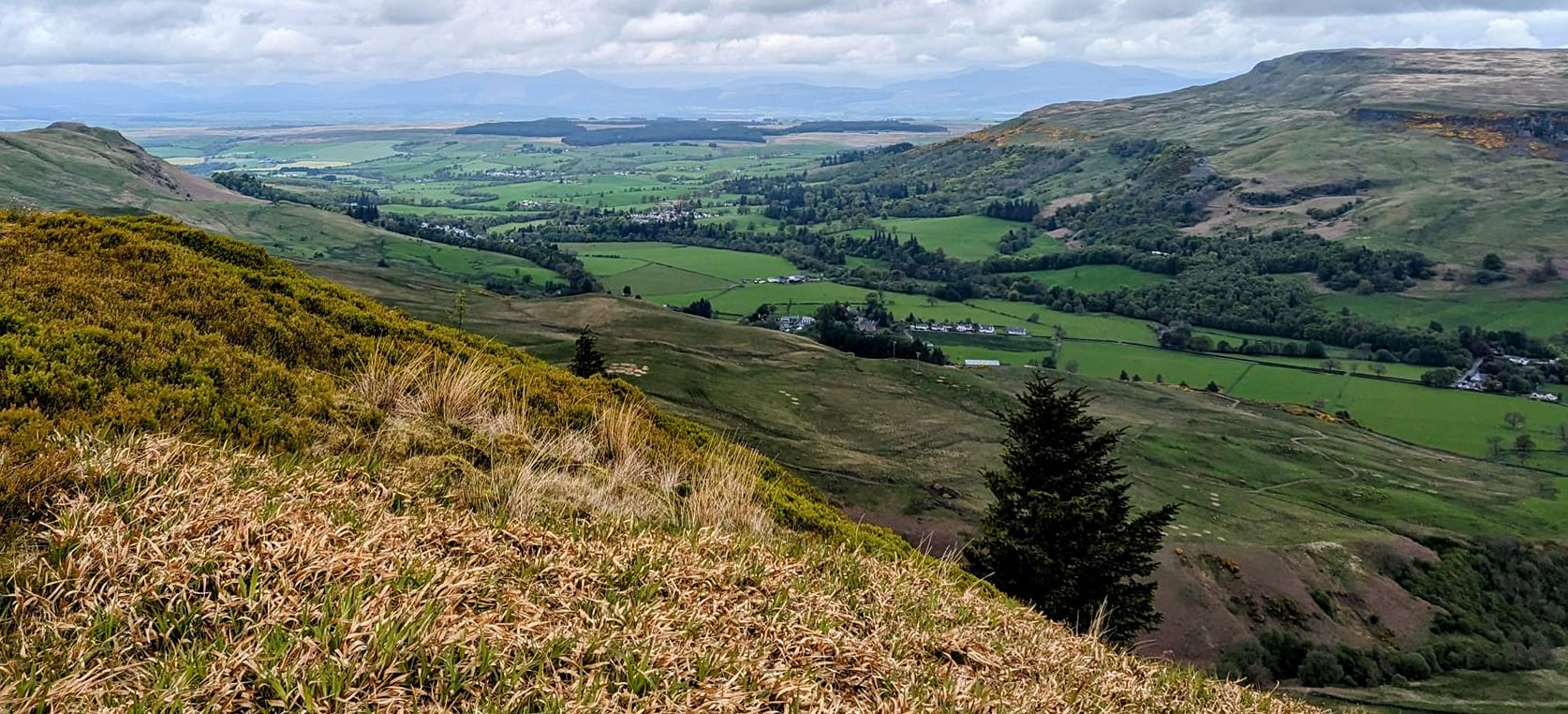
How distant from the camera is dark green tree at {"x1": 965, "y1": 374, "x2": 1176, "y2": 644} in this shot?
22359 mm

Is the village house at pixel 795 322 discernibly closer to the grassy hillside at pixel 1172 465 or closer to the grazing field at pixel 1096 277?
the grassy hillside at pixel 1172 465

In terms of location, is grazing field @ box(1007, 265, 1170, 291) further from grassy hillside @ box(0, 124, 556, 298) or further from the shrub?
the shrub

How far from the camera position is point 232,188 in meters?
190

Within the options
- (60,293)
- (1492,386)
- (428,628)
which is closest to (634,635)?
(428,628)

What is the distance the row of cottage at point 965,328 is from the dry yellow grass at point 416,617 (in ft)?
392

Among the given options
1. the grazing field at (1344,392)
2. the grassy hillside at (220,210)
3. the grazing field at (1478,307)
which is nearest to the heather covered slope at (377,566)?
the grazing field at (1344,392)

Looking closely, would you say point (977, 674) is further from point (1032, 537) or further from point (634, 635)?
point (1032, 537)

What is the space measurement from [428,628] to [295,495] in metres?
2.16

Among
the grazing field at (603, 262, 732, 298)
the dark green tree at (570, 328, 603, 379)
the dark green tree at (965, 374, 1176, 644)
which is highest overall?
the dark green tree at (570, 328, 603, 379)

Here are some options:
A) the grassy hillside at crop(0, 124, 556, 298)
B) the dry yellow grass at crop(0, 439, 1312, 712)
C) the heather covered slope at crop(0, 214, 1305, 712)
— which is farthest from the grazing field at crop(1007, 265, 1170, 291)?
the dry yellow grass at crop(0, 439, 1312, 712)

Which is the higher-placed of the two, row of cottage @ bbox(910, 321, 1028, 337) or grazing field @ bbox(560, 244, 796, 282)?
grazing field @ bbox(560, 244, 796, 282)

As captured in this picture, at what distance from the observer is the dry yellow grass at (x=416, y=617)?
12.8 ft

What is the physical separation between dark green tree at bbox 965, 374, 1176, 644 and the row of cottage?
99785 millimetres

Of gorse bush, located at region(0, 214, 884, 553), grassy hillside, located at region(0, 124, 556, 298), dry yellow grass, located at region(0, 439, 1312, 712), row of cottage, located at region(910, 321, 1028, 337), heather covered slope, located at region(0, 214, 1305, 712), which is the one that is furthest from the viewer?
grassy hillside, located at region(0, 124, 556, 298)
